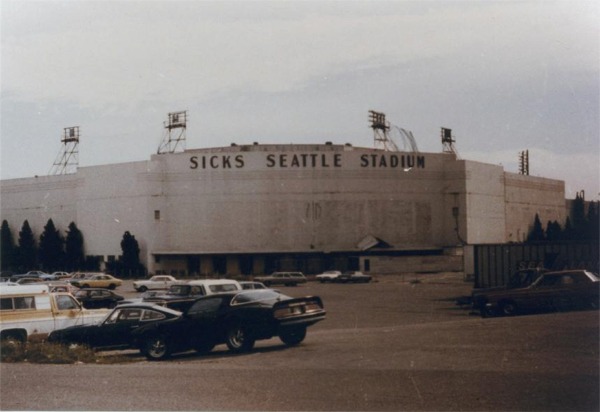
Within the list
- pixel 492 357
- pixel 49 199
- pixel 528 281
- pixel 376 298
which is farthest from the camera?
pixel 49 199

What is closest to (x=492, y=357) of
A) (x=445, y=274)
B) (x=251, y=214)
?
(x=445, y=274)

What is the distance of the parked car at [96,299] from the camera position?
3073 cm

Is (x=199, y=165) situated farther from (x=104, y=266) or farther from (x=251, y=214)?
(x=104, y=266)

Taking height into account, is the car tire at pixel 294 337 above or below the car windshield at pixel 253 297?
below

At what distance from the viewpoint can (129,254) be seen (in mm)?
73812

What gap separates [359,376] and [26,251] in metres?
75.9

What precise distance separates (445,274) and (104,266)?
35177mm

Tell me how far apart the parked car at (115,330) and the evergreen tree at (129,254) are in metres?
56.9

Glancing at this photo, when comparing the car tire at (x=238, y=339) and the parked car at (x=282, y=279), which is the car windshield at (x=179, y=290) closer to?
the car tire at (x=238, y=339)

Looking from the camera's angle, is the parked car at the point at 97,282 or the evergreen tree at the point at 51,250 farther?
the evergreen tree at the point at 51,250

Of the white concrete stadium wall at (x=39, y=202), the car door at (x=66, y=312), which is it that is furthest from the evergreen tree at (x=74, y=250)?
the car door at (x=66, y=312)

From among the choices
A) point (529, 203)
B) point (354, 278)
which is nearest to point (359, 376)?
point (354, 278)

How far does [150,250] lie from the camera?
7425 cm

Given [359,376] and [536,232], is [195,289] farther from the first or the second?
[536,232]
